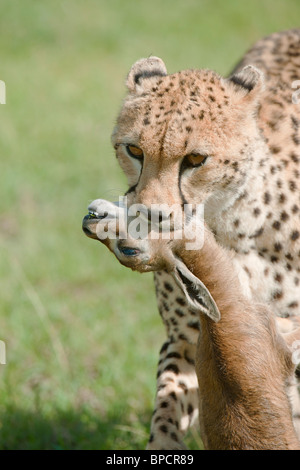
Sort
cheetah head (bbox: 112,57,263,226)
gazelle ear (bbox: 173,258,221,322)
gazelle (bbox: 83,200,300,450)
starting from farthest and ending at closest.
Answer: cheetah head (bbox: 112,57,263,226)
gazelle (bbox: 83,200,300,450)
gazelle ear (bbox: 173,258,221,322)

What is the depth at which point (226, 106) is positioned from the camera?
316cm

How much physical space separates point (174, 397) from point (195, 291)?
0.91m

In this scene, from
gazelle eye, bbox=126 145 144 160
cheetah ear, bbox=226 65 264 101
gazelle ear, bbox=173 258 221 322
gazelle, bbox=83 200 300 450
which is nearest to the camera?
gazelle ear, bbox=173 258 221 322

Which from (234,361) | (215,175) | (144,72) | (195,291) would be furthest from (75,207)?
(195,291)

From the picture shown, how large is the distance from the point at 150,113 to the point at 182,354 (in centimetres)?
104

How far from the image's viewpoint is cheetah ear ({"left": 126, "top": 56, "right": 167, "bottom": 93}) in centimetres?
334

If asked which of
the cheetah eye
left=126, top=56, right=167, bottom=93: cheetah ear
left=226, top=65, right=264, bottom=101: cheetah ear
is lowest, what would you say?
the cheetah eye

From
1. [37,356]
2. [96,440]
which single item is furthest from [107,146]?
[96,440]

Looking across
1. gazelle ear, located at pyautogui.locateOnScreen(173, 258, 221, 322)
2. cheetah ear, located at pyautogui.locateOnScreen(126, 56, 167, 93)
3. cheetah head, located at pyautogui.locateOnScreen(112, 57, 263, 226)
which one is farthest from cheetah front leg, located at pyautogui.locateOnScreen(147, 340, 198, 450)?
cheetah ear, located at pyautogui.locateOnScreen(126, 56, 167, 93)

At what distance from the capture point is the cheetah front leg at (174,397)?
11.0 ft

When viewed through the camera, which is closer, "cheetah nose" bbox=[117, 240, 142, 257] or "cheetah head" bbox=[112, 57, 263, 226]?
"cheetah nose" bbox=[117, 240, 142, 257]

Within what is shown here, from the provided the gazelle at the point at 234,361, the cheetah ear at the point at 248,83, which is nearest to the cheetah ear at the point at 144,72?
the cheetah ear at the point at 248,83

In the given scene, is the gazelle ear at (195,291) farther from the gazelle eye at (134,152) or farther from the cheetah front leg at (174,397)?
the cheetah front leg at (174,397)

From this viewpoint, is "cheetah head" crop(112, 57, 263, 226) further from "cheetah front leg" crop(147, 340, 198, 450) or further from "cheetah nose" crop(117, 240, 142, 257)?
"cheetah front leg" crop(147, 340, 198, 450)
